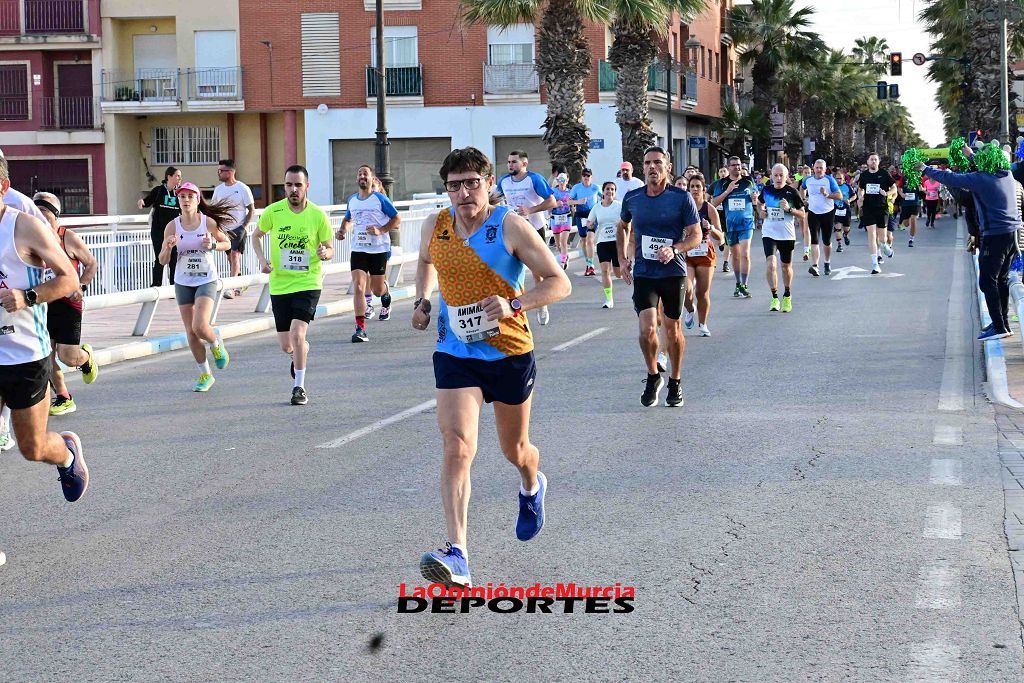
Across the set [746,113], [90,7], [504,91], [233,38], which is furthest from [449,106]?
[746,113]

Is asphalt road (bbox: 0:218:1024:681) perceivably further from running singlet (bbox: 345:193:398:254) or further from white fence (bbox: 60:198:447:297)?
white fence (bbox: 60:198:447:297)

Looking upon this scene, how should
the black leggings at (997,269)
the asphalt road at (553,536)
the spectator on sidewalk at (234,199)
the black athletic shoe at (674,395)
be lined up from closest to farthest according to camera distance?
the asphalt road at (553,536) < the black athletic shoe at (674,395) < the black leggings at (997,269) < the spectator on sidewalk at (234,199)

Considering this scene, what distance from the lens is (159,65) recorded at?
4975 cm

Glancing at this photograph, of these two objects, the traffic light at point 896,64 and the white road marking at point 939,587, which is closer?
the white road marking at point 939,587

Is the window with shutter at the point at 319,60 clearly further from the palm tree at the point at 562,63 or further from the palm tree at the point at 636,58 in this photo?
the palm tree at the point at 562,63

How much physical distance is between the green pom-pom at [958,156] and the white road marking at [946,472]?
19.7 feet

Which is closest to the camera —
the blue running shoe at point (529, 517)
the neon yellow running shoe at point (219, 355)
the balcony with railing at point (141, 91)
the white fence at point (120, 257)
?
the blue running shoe at point (529, 517)

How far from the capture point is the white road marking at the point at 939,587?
5.44 metres

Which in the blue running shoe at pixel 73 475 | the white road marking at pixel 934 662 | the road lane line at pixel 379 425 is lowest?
the white road marking at pixel 934 662

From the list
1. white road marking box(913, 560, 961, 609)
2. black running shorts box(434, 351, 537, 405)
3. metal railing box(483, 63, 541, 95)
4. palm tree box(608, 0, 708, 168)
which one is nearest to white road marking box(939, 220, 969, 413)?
white road marking box(913, 560, 961, 609)

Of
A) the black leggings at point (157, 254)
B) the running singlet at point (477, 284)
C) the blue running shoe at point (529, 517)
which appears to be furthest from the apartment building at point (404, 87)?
the running singlet at point (477, 284)

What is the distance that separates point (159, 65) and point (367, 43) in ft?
23.5

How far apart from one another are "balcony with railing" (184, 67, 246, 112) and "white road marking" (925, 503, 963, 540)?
44253 mm

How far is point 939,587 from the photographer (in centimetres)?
566
